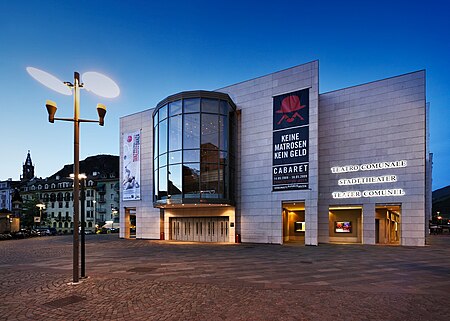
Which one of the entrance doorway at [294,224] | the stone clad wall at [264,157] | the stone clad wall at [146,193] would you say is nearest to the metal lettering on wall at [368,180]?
the stone clad wall at [264,157]

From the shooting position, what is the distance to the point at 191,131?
27.5m

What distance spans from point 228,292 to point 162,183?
2033cm

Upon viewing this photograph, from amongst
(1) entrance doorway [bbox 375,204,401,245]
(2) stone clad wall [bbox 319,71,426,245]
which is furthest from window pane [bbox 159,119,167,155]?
(1) entrance doorway [bbox 375,204,401,245]

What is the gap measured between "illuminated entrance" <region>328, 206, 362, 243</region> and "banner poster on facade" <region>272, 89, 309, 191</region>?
583 centimetres

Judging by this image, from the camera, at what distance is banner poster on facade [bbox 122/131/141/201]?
36031 mm

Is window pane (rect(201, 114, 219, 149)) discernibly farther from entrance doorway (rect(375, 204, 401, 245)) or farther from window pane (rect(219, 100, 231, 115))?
entrance doorway (rect(375, 204, 401, 245))

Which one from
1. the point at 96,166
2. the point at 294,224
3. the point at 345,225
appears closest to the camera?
the point at 345,225

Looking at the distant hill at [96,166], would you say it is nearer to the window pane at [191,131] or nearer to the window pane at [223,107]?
the window pane at [191,131]

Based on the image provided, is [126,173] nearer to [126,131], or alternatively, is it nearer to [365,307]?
[126,131]

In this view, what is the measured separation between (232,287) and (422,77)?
24.5 meters

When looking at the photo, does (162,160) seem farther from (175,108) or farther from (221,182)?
(221,182)

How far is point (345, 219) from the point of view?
29781 mm

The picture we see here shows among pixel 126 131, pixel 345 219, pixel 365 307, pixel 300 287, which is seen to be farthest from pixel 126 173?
pixel 365 307

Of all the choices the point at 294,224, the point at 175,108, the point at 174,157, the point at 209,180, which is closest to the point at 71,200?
the point at 174,157
